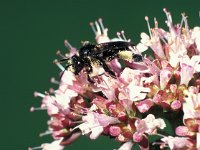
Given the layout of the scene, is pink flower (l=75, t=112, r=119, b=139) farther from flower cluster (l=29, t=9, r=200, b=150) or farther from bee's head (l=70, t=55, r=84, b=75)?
bee's head (l=70, t=55, r=84, b=75)

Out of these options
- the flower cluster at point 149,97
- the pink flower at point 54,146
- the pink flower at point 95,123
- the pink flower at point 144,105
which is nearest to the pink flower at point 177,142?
the flower cluster at point 149,97

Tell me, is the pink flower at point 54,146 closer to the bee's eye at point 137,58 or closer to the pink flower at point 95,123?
the pink flower at point 95,123

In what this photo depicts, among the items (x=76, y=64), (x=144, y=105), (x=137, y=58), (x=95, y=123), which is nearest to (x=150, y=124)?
(x=144, y=105)

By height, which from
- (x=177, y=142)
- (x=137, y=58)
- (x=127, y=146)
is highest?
(x=137, y=58)

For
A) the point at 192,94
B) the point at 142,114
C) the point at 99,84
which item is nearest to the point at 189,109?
the point at 192,94

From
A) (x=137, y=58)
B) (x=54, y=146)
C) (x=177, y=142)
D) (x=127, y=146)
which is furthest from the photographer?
(x=54, y=146)

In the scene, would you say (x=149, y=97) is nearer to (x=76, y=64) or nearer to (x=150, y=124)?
(x=150, y=124)

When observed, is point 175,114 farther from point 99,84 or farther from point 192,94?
point 99,84
